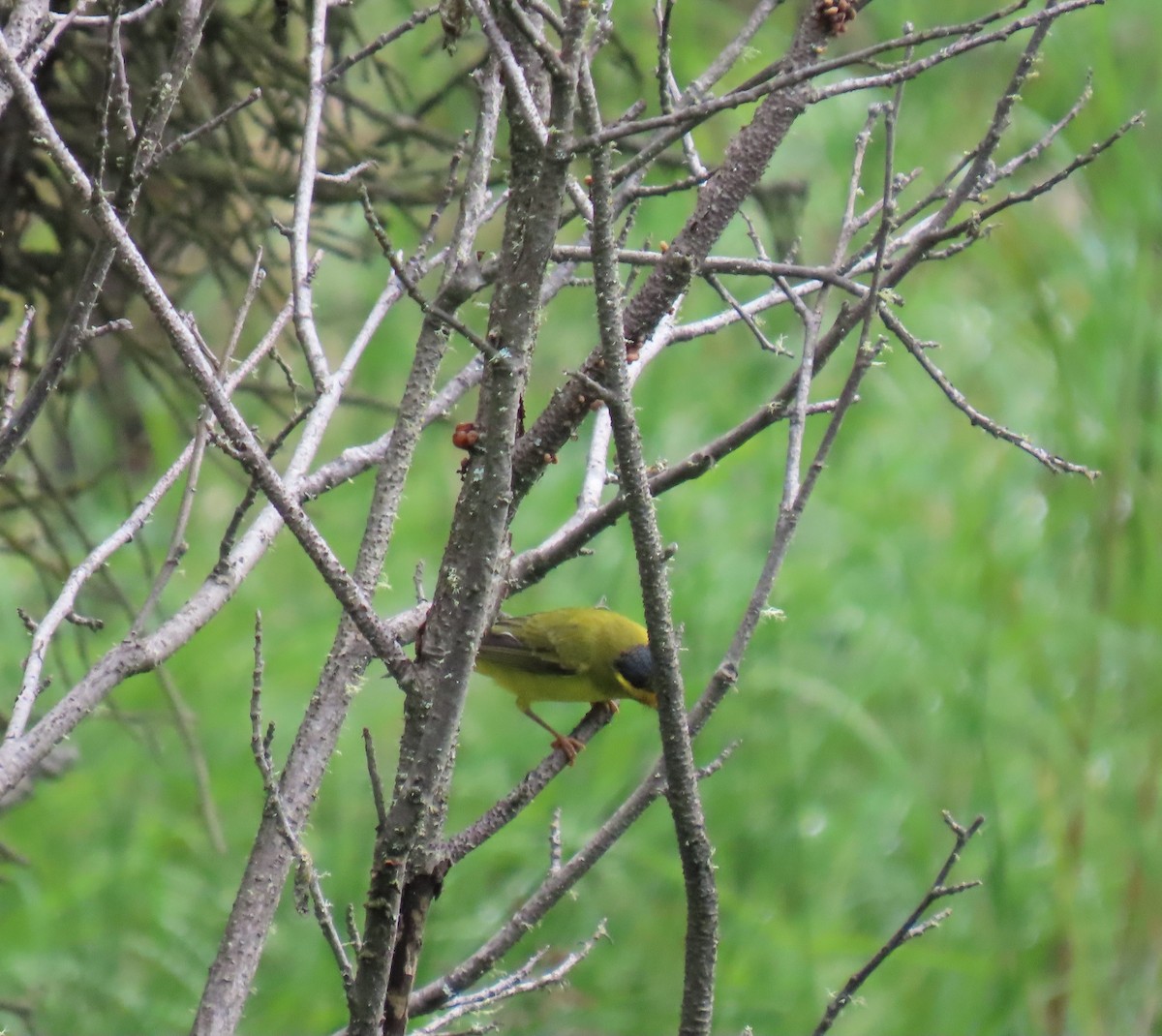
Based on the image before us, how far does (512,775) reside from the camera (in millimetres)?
4625

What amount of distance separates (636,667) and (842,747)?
1.20 metres

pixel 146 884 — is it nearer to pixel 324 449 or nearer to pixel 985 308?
pixel 324 449

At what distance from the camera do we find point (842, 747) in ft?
15.9

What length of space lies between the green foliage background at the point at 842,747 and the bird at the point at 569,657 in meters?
0.27

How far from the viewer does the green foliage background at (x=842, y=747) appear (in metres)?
3.99

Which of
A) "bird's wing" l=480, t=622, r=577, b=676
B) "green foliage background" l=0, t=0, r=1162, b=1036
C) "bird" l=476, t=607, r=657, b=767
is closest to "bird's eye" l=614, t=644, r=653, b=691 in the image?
"bird" l=476, t=607, r=657, b=767

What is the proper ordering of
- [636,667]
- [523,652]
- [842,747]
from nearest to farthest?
1. [636,667]
2. [523,652]
3. [842,747]

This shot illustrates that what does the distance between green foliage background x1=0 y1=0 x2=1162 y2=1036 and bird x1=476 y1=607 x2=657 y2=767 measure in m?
0.27

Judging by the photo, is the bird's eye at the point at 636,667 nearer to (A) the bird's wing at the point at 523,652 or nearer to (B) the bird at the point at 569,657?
(B) the bird at the point at 569,657

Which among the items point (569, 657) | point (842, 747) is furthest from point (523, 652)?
point (842, 747)

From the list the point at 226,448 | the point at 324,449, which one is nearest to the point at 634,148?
the point at 226,448

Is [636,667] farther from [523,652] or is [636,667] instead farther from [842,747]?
[842,747]

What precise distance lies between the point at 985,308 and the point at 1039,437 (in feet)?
3.06

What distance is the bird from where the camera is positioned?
4.06m
